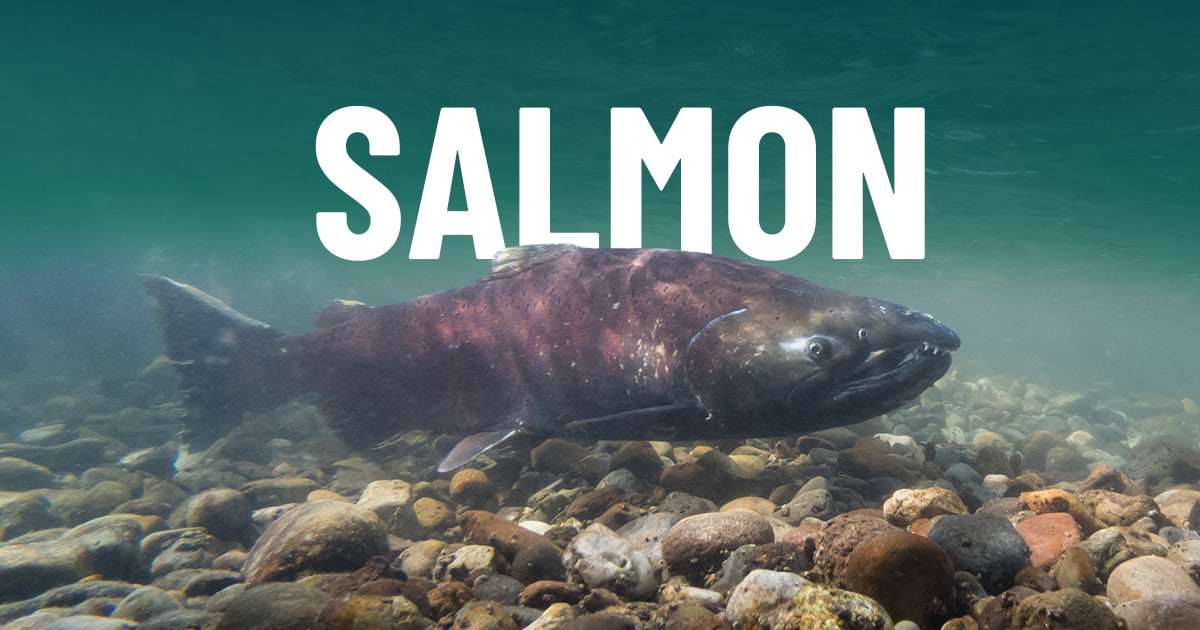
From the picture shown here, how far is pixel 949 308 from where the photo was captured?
77.2 metres

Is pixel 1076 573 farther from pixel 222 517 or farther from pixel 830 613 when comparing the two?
pixel 222 517

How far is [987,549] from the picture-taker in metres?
2.31

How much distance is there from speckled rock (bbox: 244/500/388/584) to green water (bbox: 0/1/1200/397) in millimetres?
10884

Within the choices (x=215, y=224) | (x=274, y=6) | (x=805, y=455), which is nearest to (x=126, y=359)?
(x=274, y=6)

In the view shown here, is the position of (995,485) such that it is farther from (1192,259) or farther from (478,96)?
(1192,259)

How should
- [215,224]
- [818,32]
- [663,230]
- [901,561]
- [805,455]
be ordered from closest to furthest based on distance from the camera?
[901,561]
[805,455]
[818,32]
[663,230]
[215,224]

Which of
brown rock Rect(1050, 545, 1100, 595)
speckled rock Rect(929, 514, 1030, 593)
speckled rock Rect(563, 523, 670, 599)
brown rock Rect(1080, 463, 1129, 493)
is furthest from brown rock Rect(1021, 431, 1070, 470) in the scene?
speckled rock Rect(563, 523, 670, 599)

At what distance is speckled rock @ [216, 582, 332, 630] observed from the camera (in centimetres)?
218

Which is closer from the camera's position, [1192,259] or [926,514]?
[926,514]

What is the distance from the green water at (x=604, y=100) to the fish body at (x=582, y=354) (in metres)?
8.59

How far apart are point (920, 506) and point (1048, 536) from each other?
0.53m

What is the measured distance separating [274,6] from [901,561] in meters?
17.4

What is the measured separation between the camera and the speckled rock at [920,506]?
293 cm

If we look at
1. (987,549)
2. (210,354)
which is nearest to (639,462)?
(987,549)
